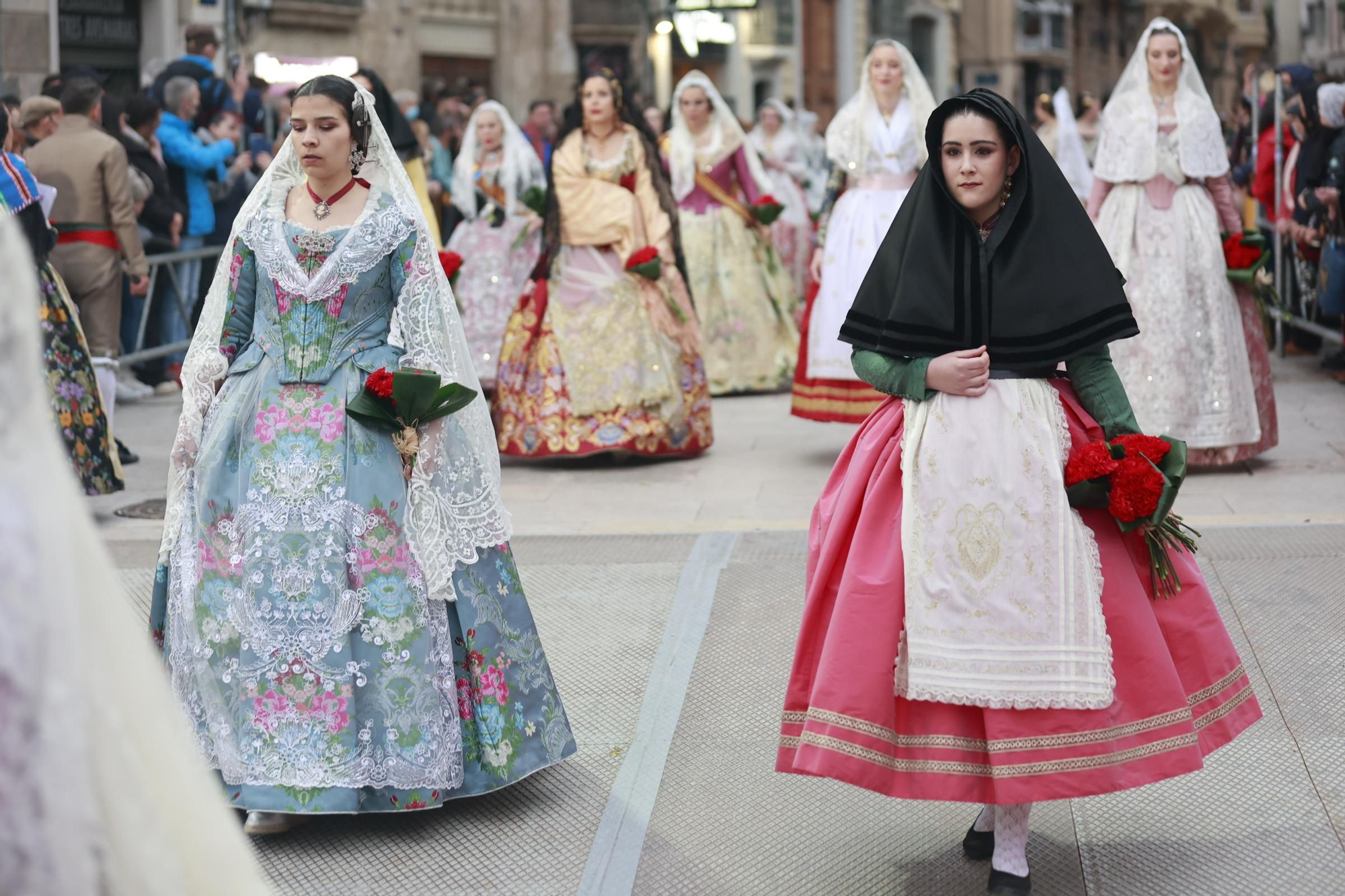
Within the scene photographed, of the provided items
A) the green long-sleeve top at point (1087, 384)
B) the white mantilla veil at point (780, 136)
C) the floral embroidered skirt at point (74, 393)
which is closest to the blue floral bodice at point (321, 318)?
the green long-sleeve top at point (1087, 384)

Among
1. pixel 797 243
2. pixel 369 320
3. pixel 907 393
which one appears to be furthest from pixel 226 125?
pixel 907 393

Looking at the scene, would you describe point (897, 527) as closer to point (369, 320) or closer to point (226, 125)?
point (369, 320)

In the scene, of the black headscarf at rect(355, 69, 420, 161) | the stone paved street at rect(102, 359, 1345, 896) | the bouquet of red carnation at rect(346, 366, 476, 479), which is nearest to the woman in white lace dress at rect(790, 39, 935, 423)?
the stone paved street at rect(102, 359, 1345, 896)

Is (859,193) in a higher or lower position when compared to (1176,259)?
higher

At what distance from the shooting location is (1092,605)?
3.19 metres

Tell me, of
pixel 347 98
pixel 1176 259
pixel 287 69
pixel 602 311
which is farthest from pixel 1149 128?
pixel 287 69

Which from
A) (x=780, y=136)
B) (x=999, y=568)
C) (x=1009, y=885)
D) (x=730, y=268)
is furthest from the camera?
(x=780, y=136)

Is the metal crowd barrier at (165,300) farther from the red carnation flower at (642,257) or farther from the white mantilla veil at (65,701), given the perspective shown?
the white mantilla veil at (65,701)

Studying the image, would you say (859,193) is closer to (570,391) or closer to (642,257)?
(642,257)

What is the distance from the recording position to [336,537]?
369 centimetres

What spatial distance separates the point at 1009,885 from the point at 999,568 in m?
0.65

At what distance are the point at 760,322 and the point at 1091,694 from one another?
7.99 meters

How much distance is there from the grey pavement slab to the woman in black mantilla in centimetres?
33

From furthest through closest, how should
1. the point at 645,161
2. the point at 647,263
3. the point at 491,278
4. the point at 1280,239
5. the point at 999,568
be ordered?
the point at 1280,239 → the point at 491,278 → the point at 645,161 → the point at 647,263 → the point at 999,568
